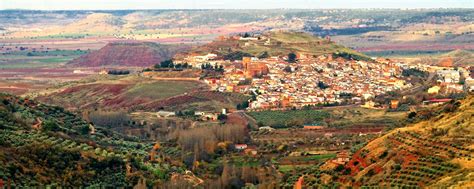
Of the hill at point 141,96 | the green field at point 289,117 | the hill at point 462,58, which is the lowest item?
the hill at point 462,58

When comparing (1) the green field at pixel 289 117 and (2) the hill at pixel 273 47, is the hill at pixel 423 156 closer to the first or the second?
(1) the green field at pixel 289 117

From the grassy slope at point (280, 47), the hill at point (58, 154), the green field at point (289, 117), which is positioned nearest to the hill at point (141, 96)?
→ the green field at point (289, 117)

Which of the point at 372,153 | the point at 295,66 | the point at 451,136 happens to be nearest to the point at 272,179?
the point at 372,153

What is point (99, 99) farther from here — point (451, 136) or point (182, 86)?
point (451, 136)

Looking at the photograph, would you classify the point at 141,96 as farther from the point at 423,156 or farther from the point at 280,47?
the point at 423,156

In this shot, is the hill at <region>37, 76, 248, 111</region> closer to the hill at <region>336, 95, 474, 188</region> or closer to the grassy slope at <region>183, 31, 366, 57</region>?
the grassy slope at <region>183, 31, 366, 57</region>
